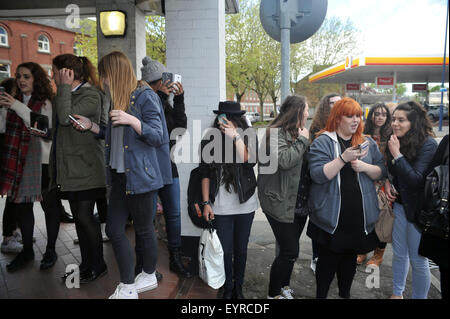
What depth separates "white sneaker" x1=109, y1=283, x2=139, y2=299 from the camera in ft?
7.94

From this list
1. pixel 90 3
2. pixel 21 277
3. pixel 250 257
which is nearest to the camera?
pixel 21 277

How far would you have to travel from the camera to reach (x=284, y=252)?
2.60m

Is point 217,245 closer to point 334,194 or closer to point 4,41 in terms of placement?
point 334,194

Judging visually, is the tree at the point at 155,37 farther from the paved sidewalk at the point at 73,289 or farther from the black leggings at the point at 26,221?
the paved sidewalk at the point at 73,289

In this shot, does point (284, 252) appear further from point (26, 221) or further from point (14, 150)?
point (14, 150)

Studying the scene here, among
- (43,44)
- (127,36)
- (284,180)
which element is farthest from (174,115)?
(43,44)

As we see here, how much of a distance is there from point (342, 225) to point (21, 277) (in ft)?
9.42

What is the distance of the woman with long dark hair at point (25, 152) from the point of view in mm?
3049

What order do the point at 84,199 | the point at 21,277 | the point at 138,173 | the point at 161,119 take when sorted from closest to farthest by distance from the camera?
1. the point at 138,173
2. the point at 161,119
3. the point at 84,199
4. the point at 21,277

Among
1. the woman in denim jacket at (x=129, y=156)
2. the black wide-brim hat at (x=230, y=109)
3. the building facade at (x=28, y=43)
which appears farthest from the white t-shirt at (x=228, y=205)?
the building facade at (x=28, y=43)

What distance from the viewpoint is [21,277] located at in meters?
2.95

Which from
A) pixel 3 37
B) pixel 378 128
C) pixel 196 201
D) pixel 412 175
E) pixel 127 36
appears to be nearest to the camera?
pixel 412 175

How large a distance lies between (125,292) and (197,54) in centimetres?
228
